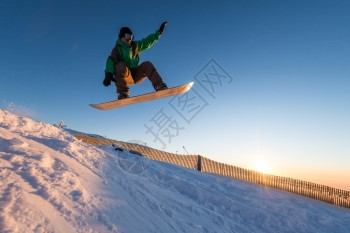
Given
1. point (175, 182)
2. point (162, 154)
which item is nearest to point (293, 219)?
point (175, 182)

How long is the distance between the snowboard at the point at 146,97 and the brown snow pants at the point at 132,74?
24 cm

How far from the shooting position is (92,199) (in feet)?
11.6

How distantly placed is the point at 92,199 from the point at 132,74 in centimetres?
393

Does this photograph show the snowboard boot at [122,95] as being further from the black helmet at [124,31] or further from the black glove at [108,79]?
the black helmet at [124,31]

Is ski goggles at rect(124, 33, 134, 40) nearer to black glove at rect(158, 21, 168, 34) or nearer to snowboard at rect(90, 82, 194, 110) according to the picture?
black glove at rect(158, 21, 168, 34)

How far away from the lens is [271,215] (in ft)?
26.1

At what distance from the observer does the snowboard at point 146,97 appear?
22.0 ft

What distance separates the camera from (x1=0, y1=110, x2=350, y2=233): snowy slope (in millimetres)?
2795

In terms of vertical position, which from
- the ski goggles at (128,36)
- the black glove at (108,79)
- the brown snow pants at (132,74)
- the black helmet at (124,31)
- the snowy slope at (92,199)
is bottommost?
the snowy slope at (92,199)

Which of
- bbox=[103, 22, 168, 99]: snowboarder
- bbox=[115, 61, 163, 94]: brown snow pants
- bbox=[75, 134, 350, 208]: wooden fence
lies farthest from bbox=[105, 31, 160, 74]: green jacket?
bbox=[75, 134, 350, 208]: wooden fence

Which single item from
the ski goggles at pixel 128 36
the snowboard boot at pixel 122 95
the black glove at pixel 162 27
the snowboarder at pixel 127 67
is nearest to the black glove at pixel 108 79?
the snowboarder at pixel 127 67

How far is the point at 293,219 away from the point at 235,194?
72.1 inches

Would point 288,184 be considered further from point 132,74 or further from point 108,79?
point 108,79

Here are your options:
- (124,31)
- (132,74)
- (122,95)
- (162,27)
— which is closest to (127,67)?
(132,74)
